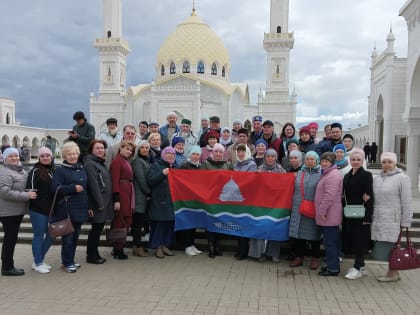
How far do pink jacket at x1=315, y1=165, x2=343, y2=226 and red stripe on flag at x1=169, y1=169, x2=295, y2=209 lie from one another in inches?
24.5

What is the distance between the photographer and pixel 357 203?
541 cm

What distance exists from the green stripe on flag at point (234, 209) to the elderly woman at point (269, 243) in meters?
0.53

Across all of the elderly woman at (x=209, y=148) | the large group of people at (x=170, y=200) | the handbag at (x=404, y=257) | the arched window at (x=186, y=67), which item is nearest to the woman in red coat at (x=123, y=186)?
the large group of people at (x=170, y=200)

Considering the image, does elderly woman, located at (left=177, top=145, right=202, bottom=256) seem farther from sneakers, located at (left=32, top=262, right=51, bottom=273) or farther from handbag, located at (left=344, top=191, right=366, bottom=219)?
handbag, located at (left=344, top=191, right=366, bottom=219)

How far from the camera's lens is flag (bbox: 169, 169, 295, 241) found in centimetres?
611

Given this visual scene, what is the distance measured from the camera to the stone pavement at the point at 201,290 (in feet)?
14.6

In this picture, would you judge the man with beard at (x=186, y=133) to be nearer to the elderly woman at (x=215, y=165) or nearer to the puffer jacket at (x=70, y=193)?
the elderly woman at (x=215, y=165)

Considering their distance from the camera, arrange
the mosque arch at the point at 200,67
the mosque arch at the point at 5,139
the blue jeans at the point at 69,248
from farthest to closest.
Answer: the mosque arch at the point at 200,67 → the mosque arch at the point at 5,139 → the blue jeans at the point at 69,248

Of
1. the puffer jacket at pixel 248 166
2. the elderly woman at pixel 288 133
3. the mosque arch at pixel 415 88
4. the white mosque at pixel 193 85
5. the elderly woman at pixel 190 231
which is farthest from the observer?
the white mosque at pixel 193 85

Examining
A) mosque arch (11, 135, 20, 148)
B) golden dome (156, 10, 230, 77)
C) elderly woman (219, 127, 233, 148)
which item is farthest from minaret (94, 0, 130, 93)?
elderly woman (219, 127, 233, 148)

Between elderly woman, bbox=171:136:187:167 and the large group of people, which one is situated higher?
elderly woman, bbox=171:136:187:167

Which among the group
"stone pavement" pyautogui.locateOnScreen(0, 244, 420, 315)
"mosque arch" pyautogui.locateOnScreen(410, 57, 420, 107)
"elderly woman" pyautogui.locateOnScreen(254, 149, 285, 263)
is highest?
"mosque arch" pyautogui.locateOnScreen(410, 57, 420, 107)

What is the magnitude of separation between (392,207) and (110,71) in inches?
1681

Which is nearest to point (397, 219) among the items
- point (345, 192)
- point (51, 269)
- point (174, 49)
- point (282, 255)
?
point (345, 192)
